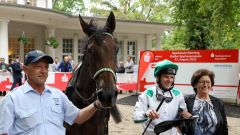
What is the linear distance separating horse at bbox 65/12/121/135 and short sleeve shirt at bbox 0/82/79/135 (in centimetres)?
52

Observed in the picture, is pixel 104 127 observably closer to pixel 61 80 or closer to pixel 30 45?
pixel 61 80

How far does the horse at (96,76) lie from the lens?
3.84 m

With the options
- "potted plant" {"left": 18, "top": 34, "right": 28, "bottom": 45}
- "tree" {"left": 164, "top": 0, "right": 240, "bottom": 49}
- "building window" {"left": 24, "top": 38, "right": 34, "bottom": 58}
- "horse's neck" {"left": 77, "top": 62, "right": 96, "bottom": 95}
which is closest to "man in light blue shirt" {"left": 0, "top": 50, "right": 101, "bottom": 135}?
"horse's neck" {"left": 77, "top": 62, "right": 96, "bottom": 95}

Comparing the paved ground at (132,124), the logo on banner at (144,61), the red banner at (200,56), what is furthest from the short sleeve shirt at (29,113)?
the logo on banner at (144,61)

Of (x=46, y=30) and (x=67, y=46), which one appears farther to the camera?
(x=67, y=46)

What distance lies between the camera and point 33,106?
3.12 m

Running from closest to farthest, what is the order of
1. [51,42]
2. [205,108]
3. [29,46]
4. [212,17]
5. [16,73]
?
[205,108], [212,17], [16,73], [51,42], [29,46]

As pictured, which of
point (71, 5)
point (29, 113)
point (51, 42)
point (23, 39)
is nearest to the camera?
point (29, 113)

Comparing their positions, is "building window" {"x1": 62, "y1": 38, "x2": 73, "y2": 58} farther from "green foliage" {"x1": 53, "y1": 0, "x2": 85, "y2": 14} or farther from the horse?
"green foliage" {"x1": 53, "y1": 0, "x2": 85, "y2": 14}

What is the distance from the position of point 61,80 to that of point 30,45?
8.12 m

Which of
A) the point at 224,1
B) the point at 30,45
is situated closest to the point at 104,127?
the point at 224,1

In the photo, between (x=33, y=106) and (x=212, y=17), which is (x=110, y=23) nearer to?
(x=33, y=106)

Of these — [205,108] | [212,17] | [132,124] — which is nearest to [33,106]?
[205,108]

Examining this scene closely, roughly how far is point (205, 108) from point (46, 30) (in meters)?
22.6
